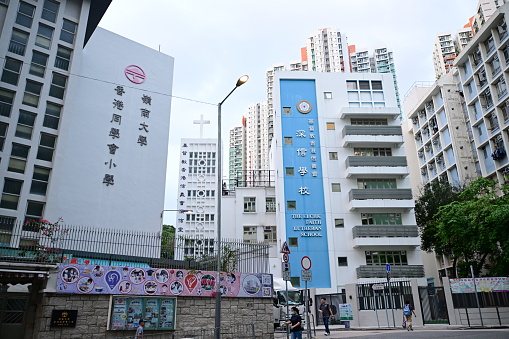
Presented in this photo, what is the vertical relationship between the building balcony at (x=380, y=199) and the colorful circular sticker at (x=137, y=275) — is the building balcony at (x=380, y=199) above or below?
above

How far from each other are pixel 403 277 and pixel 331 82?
72.8 ft

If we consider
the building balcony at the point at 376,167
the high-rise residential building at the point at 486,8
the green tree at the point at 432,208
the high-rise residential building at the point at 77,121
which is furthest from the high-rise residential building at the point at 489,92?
the high-rise residential building at the point at 77,121

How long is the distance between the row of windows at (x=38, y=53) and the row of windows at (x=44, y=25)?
0.16 meters

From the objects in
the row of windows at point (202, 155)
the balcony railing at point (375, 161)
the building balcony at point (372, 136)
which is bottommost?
the balcony railing at point (375, 161)

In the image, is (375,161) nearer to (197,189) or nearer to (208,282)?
(208,282)

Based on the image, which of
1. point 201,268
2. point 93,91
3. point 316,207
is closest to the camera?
point 201,268

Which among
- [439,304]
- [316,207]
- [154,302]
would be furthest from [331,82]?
[154,302]

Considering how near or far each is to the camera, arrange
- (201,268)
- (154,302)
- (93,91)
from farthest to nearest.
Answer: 1. (93,91)
2. (201,268)
3. (154,302)

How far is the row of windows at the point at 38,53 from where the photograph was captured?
30.6 m

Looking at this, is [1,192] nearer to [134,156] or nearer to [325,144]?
[134,156]

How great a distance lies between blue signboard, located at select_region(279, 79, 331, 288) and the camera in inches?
1586

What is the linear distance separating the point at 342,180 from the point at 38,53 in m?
30.0

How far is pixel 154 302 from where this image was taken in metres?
14.8

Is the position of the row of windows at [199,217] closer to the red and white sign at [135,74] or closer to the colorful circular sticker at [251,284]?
the red and white sign at [135,74]
